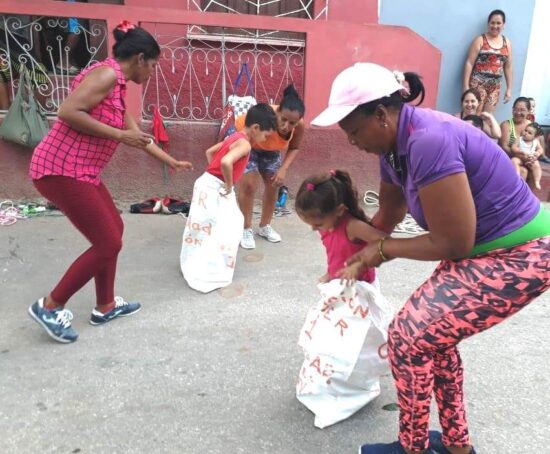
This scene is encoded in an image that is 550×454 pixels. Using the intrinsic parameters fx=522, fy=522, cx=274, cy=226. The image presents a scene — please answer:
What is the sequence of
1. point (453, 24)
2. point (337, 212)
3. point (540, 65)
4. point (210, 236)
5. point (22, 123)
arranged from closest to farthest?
1. point (337, 212)
2. point (210, 236)
3. point (22, 123)
4. point (453, 24)
5. point (540, 65)

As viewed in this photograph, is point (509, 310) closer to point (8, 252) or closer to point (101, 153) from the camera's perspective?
point (101, 153)

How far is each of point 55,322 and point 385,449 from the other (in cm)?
179

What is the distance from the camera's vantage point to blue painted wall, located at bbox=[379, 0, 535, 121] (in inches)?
250

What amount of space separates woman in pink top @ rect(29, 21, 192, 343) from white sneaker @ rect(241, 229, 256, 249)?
166cm

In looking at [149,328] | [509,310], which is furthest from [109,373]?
[509,310]

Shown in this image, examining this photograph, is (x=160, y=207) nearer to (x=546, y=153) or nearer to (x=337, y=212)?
(x=337, y=212)

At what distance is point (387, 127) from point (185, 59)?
4.71 metres

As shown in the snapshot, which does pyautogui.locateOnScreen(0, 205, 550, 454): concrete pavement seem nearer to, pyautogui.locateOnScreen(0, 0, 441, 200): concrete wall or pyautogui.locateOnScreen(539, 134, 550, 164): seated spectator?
pyautogui.locateOnScreen(0, 0, 441, 200): concrete wall

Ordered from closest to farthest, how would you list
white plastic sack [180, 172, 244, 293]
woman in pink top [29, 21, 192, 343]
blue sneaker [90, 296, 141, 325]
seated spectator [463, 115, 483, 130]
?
woman in pink top [29, 21, 192, 343]
blue sneaker [90, 296, 141, 325]
white plastic sack [180, 172, 244, 293]
seated spectator [463, 115, 483, 130]

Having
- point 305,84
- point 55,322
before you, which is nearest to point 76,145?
point 55,322

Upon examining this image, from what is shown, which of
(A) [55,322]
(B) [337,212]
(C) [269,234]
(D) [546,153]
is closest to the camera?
(B) [337,212]

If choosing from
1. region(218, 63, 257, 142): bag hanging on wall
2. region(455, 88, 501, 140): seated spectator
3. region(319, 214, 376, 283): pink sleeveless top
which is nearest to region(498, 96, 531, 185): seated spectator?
region(455, 88, 501, 140): seated spectator

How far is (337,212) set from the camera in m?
2.11

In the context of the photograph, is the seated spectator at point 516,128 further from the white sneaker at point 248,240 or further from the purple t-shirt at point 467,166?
the purple t-shirt at point 467,166
